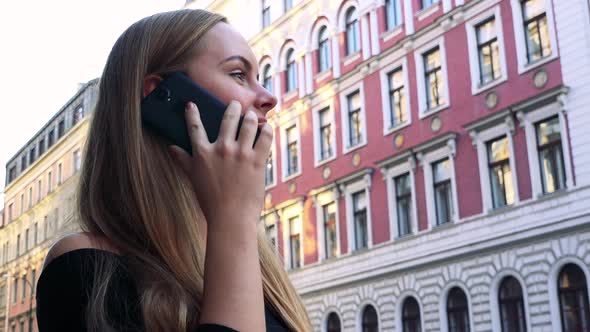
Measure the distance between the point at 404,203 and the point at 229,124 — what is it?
74.6 feet

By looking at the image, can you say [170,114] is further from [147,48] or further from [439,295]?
[439,295]

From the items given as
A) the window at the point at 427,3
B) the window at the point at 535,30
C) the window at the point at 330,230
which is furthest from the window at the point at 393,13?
the window at the point at 330,230

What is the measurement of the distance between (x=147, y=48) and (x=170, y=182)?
32 cm

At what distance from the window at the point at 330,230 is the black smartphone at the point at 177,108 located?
82.4ft

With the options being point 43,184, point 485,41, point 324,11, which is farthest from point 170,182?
point 43,184

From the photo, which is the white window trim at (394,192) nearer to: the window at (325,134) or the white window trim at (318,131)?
the white window trim at (318,131)

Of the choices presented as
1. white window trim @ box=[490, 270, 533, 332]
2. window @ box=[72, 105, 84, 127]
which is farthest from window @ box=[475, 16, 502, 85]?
window @ box=[72, 105, 84, 127]

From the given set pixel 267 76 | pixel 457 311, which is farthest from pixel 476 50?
pixel 267 76

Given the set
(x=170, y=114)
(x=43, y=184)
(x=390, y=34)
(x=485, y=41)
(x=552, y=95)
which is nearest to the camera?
(x=170, y=114)

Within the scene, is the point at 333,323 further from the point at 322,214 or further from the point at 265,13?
the point at 265,13

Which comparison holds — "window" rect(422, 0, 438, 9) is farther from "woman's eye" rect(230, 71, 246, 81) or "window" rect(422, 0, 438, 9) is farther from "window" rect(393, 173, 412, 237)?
"woman's eye" rect(230, 71, 246, 81)

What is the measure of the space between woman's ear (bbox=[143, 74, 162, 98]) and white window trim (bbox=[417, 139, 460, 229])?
67.2ft

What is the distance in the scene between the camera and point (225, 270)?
137 cm

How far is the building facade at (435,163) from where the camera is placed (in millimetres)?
19375
